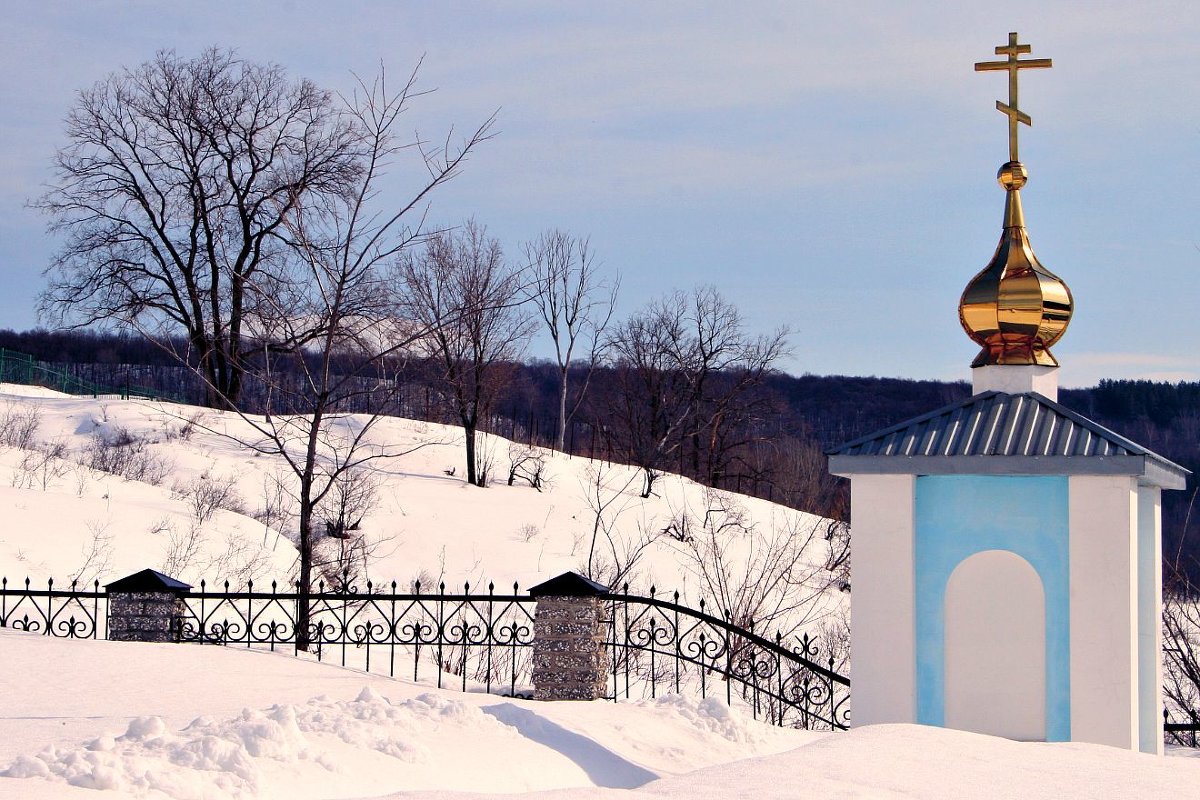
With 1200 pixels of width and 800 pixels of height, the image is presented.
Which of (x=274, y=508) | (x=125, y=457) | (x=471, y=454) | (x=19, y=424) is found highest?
(x=19, y=424)

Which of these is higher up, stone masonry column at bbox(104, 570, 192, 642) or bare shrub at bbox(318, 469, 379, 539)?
bare shrub at bbox(318, 469, 379, 539)

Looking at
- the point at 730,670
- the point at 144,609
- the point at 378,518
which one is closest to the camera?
the point at 144,609

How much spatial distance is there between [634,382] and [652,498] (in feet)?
47.6

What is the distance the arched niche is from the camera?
20.4ft

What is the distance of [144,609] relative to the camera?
33.2 feet

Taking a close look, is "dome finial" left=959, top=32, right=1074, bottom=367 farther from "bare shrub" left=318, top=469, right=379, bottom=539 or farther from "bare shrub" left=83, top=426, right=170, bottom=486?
"bare shrub" left=83, top=426, right=170, bottom=486

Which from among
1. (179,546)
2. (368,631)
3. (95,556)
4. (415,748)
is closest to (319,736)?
(415,748)

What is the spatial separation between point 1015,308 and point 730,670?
4968 millimetres

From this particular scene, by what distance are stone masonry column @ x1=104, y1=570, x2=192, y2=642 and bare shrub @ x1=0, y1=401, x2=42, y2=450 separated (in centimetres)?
1163

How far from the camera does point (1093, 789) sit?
4344mm

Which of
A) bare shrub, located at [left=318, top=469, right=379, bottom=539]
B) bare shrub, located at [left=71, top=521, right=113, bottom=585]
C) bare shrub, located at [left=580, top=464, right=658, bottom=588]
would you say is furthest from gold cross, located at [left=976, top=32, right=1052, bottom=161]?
bare shrub, located at [left=318, top=469, right=379, bottom=539]

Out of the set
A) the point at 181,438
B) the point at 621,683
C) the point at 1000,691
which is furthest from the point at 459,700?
the point at 181,438

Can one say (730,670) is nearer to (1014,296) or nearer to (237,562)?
(1014,296)

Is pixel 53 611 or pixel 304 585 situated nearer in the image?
pixel 304 585
